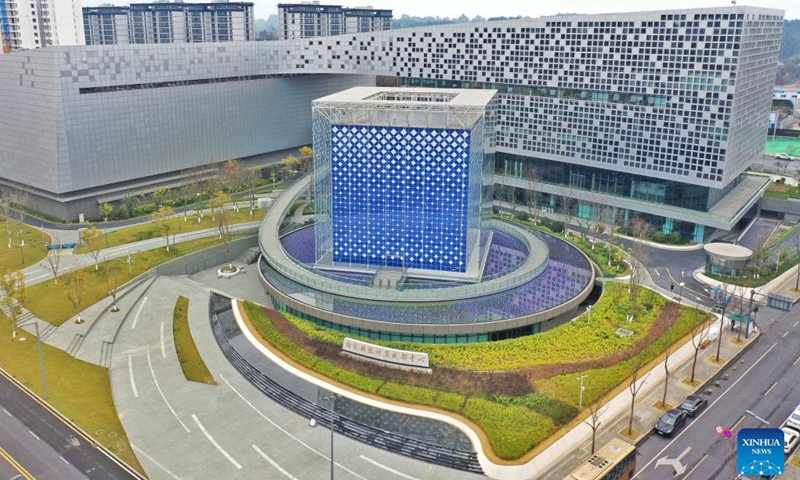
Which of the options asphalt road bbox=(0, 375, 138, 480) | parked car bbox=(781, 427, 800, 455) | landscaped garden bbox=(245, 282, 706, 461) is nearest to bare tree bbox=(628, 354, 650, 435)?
landscaped garden bbox=(245, 282, 706, 461)

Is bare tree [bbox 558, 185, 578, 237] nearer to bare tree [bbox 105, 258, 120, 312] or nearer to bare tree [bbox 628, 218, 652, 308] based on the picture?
bare tree [bbox 628, 218, 652, 308]

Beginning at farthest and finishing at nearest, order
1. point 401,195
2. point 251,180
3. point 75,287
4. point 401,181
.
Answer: point 251,180
point 75,287
point 401,195
point 401,181

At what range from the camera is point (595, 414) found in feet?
133

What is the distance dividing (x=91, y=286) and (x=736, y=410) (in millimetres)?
53127

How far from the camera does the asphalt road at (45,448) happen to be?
126 feet

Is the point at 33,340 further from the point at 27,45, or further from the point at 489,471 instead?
the point at 27,45

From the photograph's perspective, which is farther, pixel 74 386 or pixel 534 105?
pixel 534 105

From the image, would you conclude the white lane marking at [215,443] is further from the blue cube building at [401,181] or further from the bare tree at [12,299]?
the blue cube building at [401,181]

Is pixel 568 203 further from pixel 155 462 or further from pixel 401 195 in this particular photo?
pixel 155 462

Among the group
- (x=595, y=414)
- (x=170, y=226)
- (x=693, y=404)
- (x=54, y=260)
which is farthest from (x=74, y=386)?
(x=693, y=404)

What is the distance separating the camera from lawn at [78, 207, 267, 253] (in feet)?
241

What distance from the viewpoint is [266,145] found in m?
104

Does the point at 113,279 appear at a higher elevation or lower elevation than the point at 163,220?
lower

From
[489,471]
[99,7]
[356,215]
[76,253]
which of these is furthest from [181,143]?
[99,7]
